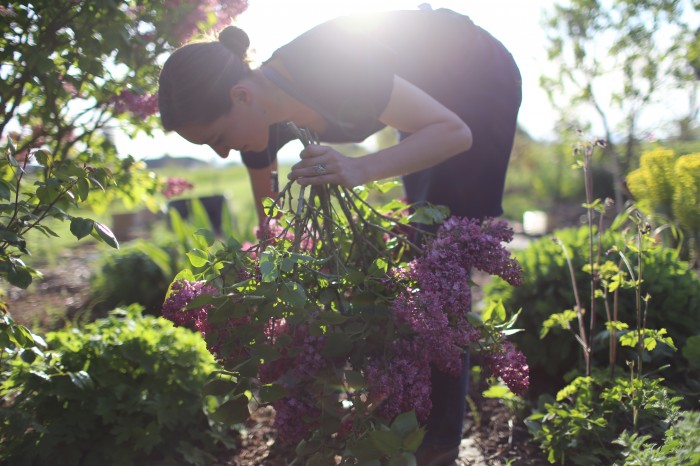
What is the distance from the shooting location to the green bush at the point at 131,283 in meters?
3.51

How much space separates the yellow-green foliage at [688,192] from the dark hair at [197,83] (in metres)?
1.69

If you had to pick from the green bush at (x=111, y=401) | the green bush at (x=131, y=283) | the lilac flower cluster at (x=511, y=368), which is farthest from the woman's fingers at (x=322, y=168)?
the green bush at (x=131, y=283)

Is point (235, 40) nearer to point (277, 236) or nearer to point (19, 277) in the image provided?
point (277, 236)

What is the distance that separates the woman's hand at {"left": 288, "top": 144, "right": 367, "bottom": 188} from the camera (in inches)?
50.8

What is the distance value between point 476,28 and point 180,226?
2454mm

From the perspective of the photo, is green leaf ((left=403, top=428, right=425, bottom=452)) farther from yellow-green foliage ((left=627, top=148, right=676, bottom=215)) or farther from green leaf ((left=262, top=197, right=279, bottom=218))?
yellow-green foliage ((left=627, top=148, right=676, bottom=215))

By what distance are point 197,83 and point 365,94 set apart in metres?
0.40

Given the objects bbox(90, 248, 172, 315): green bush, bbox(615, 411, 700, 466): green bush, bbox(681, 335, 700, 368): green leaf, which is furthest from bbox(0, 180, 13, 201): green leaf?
bbox(90, 248, 172, 315): green bush

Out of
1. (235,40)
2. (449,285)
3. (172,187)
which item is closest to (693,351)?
(449,285)

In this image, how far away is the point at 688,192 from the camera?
89.1 inches

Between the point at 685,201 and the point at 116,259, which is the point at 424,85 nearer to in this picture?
the point at 685,201

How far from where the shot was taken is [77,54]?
1.74 meters

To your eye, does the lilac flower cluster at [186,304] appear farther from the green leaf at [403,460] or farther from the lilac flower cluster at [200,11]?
the lilac flower cluster at [200,11]

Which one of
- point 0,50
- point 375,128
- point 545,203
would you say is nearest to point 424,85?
point 375,128
